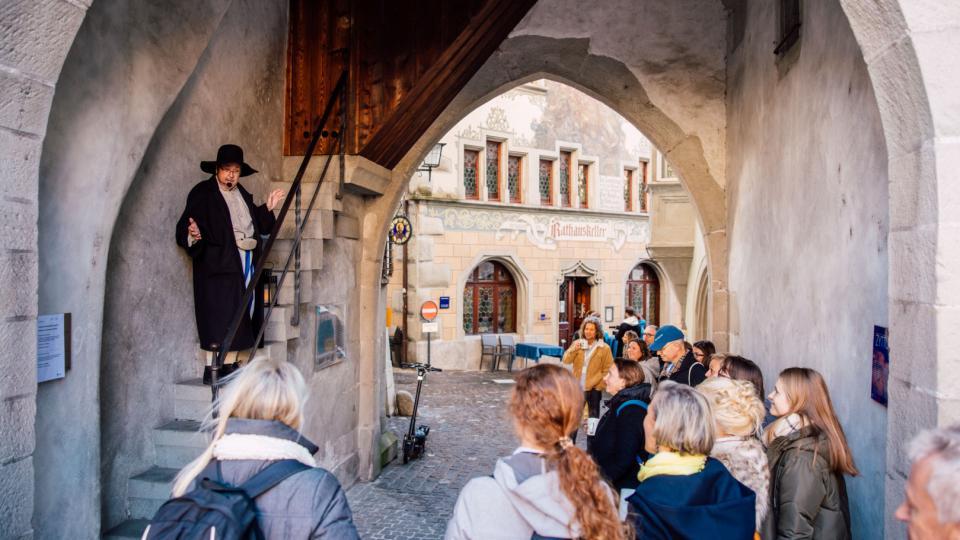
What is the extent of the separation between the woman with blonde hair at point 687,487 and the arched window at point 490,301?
50.9ft

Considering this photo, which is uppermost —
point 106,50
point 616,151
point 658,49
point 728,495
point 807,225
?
point 616,151

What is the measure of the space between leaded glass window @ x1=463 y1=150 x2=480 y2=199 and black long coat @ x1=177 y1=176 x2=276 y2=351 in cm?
1335

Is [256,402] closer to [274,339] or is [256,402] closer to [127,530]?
[127,530]

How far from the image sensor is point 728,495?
2.13 m

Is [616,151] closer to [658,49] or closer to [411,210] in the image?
[411,210]

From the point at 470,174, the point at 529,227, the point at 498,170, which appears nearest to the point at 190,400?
the point at 470,174

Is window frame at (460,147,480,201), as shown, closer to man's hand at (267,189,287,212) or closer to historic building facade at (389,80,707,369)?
historic building facade at (389,80,707,369)

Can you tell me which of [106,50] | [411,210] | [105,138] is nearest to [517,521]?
[105,138]

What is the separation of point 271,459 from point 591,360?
5.70 meters

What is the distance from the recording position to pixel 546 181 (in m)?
19.4

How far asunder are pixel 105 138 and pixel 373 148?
8.82 feet

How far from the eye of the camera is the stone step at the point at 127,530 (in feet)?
11.7

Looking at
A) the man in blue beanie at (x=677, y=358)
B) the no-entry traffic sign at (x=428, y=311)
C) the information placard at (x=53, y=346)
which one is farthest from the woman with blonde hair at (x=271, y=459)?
the no-entry traffic sign at (x=428, y=311)

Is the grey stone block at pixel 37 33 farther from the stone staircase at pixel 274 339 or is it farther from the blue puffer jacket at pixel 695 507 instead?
the blue puffer jacket at pixel 695 507
